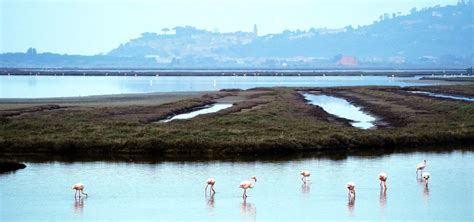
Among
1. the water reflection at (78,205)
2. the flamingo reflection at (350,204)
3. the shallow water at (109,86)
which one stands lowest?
the shallow water at (109,86)

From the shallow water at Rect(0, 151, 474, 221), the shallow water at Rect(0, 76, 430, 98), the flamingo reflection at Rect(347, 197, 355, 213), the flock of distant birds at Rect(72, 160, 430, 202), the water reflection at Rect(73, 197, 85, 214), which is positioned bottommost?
the shallow water at Rect(0, 76, 430, 98)

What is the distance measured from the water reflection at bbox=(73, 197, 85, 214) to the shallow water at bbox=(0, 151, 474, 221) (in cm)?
3

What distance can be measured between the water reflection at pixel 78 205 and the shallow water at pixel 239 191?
3cm

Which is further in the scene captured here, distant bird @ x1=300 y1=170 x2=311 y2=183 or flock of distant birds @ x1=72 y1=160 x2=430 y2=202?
distant bird @ x1=300 y1=170 x2=311 y2=183

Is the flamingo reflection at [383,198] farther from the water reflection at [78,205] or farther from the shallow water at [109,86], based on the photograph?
the shallow water at [109,86]

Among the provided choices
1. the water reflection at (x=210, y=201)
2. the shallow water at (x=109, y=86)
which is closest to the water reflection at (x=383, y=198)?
the water reflection at (x=210, y=201)

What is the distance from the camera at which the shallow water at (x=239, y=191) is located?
22.8 m

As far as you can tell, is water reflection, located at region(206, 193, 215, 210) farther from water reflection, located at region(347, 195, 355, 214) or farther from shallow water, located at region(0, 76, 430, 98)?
shallow water, located at region(0, 76, 430, 98)

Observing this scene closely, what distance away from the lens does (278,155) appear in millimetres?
35344

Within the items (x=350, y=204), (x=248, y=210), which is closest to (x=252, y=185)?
(x=248, y=210)

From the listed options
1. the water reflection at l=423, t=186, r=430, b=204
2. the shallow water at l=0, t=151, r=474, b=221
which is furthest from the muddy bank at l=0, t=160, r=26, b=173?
the water reflection at l=423, t=186, r=430, b=204

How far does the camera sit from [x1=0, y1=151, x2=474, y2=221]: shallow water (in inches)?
899

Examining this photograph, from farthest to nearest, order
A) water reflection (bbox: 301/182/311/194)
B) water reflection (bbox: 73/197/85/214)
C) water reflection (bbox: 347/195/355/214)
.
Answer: water reflection (bbox: 301/182/311/194), water reflection (bbox: 73/197/85/214), water reflection (bbox: 347/195/355/214)

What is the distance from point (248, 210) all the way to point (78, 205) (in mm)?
4976
